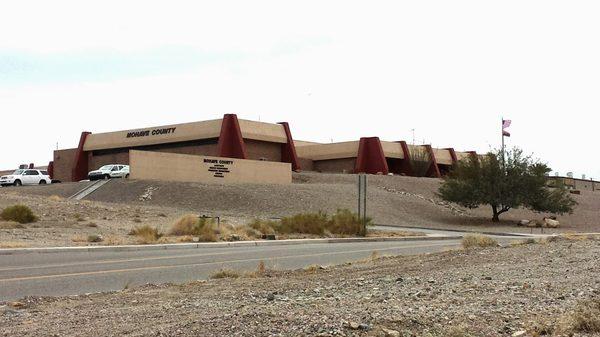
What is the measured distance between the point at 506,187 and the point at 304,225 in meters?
26.2

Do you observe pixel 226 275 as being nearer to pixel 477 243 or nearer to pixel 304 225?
pixel 477 243

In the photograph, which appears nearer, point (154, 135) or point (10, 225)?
point (10, 225)

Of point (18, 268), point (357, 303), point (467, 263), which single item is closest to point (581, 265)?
point (467, 263)

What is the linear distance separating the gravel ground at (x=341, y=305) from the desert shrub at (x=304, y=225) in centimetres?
2112

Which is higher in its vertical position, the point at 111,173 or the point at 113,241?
the point at 111,173

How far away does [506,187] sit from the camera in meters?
55.6

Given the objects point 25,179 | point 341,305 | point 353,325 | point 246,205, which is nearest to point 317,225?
point 246,205

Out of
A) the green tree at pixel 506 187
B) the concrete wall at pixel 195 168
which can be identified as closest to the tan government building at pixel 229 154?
the concrete wall at pixel 195 168

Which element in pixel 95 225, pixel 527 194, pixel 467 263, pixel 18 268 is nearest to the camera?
pixel 467 263

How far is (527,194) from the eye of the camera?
183 ft

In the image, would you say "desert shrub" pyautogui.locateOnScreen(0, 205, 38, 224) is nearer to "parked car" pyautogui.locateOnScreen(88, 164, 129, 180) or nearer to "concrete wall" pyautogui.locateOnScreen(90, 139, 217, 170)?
"parked car" pyautogui.locateOnScreen(88, 164, 129, 180)

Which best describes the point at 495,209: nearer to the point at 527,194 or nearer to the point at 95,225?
the point at 527,194

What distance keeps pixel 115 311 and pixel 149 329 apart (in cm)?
195

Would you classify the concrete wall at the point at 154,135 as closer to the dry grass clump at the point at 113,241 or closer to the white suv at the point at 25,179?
the white suv at the point at 25,179
